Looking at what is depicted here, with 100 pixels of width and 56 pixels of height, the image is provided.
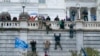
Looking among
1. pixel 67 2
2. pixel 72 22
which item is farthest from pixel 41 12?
pixel 72 22

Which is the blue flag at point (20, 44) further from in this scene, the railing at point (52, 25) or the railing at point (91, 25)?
the railing at point (91, 25)

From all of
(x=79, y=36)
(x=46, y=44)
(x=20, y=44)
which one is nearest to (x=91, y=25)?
(x=79, y=36)

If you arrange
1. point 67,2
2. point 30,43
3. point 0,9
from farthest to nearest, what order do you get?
1. point 67,2
2. point 0,9
3. point 30,43

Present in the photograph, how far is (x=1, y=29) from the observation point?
54.8 m

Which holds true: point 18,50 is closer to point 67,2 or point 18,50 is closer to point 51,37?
point 51,37

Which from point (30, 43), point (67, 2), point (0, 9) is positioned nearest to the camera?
point (30, 43)

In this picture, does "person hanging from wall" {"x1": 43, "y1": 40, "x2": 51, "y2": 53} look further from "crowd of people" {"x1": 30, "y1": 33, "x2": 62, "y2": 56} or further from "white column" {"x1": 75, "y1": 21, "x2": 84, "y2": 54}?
"white column" {"x1": 75, "y1": 21, "x2": 84, "y2": 54}

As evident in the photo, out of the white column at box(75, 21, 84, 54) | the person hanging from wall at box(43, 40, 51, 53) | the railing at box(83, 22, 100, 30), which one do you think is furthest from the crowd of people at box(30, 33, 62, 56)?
the railing at box(83, 22, 100, 30)

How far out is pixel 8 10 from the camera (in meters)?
73.4

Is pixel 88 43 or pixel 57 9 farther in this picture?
pixel 57 9

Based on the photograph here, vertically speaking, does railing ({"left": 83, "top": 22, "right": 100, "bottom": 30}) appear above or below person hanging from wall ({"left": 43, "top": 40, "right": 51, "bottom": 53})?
above

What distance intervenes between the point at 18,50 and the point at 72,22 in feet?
19.8

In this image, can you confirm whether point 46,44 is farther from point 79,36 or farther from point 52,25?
point 79,36

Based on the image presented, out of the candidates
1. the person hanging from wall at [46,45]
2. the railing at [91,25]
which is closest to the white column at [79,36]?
the railing at [91,25]
